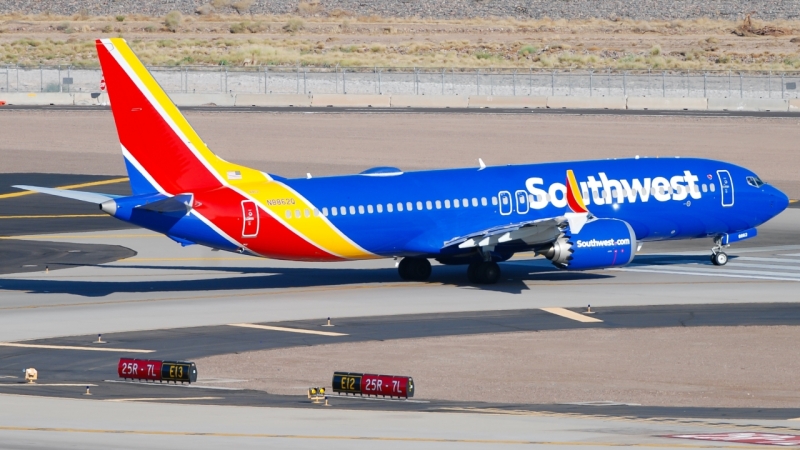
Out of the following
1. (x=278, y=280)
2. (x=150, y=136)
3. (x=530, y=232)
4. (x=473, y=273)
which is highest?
(x=150, y=136)

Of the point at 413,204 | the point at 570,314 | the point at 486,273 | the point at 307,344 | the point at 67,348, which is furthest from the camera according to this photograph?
the point at 486,273

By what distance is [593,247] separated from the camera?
42.9 metres

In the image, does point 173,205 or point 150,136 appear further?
point 150,136

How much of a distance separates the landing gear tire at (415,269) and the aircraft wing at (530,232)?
8.12ft

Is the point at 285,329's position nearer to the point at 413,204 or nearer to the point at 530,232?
the point at 413,204

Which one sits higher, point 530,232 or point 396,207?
point 396,207

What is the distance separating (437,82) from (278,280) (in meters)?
83.1

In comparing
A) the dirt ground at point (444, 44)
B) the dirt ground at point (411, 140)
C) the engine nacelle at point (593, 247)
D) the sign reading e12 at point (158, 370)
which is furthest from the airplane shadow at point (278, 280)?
the dirt ground at point (444, 44)

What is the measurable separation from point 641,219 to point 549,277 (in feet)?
12.1

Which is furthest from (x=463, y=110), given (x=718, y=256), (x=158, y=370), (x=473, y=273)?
(x=158, y=370)

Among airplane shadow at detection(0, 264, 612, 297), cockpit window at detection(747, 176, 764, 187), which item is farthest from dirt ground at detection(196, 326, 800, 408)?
cockpit window at detection(747, 176, 764, 187)

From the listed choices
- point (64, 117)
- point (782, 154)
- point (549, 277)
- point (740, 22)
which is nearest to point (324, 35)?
point (740, 22)

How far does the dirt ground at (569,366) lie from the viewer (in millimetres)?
28812

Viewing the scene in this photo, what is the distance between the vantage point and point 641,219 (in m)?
46.8
